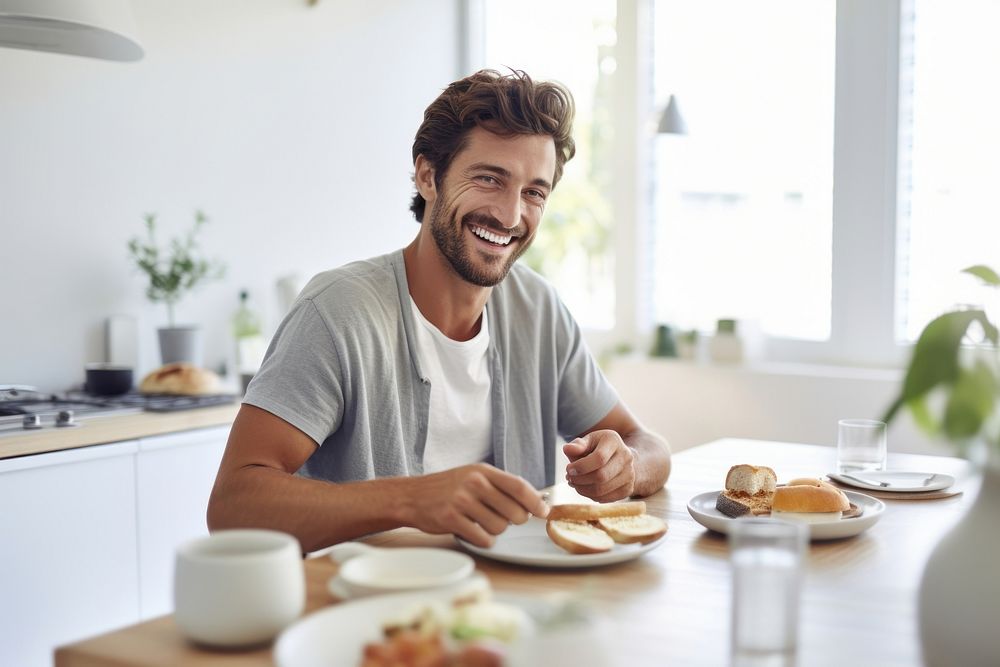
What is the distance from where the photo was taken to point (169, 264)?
300cm

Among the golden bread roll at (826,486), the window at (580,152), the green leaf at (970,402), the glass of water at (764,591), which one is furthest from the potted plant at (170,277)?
the green leaf at (970,402)

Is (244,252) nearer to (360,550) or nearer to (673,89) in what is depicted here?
(673,89)

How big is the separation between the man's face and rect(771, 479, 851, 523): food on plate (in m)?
0.70

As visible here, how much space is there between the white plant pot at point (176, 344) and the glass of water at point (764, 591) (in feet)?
7.54

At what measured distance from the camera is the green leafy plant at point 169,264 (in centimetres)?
290

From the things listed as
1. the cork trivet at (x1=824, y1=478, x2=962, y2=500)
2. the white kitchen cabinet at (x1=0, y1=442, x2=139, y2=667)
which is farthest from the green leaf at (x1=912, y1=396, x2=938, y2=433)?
the white kitchen cabinet at (x1=0, y1=442, x2=139, y2=667)

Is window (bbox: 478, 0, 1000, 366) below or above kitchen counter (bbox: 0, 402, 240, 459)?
above

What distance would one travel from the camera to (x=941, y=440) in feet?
2.75

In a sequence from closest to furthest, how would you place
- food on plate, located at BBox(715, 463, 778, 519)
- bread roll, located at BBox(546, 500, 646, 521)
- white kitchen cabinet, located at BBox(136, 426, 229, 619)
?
bread roll, located at BBox(546, 500, 646, 521), food on plate, located at BBox(715, 463, 778, 519), white kitchen cabinet, located at BBox(136, 426, 229, 619)

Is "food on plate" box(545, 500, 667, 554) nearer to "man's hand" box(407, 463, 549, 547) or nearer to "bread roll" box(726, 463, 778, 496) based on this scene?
"man's hand" box(407, 463, 549, 547)

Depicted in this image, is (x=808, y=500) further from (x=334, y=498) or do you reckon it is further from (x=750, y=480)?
(x=334, y=498)

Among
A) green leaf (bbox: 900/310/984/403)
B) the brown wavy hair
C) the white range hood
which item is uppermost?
the white range hood

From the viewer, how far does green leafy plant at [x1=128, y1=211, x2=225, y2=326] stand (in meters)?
2.90

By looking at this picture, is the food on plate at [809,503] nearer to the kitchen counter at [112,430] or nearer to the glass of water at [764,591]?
the glass of water at [764,591]
